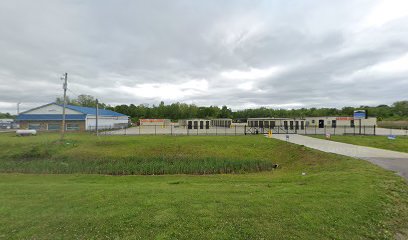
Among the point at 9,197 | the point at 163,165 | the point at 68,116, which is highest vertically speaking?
the point at 68,116

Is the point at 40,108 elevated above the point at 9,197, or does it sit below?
above

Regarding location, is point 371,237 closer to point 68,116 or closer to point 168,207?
point 168,207

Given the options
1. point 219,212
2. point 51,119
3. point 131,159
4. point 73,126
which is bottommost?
point 131,159

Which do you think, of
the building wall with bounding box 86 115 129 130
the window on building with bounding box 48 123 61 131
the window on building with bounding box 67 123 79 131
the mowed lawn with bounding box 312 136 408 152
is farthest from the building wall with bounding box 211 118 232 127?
the window on building with bounding box 48 123 61 131

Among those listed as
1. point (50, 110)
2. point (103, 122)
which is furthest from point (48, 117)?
point (103, 122)

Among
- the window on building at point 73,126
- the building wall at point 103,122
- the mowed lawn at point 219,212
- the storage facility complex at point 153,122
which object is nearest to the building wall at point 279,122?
the storage facility complex at point 153,122

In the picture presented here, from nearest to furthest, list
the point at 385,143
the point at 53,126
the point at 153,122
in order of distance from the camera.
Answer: the point at 385,143, the point at 53,126, the point at 153,122

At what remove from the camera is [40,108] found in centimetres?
4381

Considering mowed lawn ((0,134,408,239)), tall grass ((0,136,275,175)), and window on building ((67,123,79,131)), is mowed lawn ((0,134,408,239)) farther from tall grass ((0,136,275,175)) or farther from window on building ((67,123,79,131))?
window on building ((67,123,79,131))

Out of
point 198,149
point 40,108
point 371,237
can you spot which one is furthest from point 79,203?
point 40,108

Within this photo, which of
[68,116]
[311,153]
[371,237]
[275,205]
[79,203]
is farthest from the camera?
[68,116]

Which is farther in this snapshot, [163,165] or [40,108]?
[40,108]

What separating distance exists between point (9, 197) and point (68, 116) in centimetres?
4040

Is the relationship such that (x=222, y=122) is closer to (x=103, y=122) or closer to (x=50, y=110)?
(x=103, y=122)
